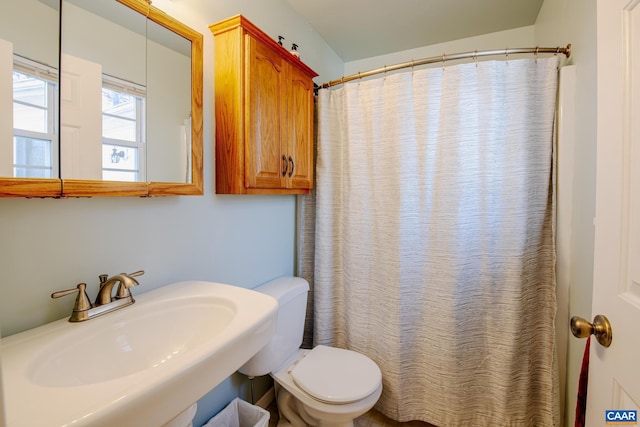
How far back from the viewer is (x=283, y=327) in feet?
4.84

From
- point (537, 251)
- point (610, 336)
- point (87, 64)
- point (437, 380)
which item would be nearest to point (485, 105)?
point (537, 251)

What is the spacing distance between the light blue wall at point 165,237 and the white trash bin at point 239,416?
A: 65 mm

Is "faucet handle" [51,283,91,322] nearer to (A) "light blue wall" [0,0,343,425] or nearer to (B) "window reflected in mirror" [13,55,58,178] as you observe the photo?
(A) "light blue wall" [0,0,343,425]

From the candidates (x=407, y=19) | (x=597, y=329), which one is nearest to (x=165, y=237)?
(x=597, y=329)

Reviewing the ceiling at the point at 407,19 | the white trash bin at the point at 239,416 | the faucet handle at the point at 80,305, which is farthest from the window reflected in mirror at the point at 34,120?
the ceiling at the point at 407,19

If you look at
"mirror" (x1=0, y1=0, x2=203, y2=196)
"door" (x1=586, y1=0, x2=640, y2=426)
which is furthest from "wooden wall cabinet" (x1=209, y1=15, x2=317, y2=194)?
"door" (x1=586, y1=0, x2=640, y2=426)

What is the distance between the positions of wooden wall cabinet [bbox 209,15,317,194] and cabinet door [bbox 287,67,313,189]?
0.03 metres

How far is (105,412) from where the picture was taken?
485 mm

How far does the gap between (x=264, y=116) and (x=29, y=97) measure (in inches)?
31.4

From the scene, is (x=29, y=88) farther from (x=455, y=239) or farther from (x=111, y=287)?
(x=455, y=239)

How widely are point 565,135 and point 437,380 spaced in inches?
54.7

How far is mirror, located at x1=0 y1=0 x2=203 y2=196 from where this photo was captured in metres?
0.81

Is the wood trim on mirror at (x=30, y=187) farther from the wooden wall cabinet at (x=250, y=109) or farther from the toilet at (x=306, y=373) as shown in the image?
the toilet at (x=306, y=373)

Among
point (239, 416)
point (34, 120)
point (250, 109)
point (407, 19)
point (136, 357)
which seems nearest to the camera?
point (34, 120)
